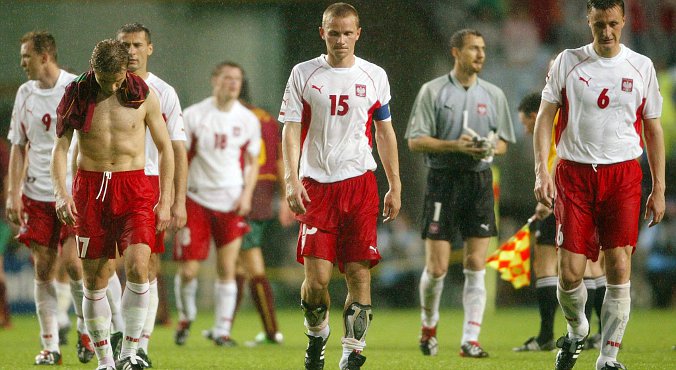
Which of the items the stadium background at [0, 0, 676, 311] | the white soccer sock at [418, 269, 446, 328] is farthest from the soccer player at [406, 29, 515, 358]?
the stadium background at [0, 0, 676, 311]

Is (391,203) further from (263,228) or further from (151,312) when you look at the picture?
(263,228)

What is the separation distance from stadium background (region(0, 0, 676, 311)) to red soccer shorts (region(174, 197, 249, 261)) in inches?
243

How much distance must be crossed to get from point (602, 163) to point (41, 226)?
4367 millimetres

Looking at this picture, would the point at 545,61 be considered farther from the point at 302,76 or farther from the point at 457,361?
the point at 302,76

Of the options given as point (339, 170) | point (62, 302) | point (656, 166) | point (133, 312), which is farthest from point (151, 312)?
point (656, 166)

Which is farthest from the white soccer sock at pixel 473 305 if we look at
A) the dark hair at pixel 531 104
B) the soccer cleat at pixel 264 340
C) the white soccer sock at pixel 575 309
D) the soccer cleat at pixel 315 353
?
the soccer cleat at pixel 264 340

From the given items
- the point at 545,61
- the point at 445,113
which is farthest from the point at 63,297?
the point at 545,61

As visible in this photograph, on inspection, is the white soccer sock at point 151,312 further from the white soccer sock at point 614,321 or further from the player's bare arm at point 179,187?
the white soccer sock at point 614,321

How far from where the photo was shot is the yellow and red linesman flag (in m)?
10.1

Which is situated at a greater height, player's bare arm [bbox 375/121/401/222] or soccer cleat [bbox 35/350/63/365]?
player's bare arm [bbox 375/121/401/222]

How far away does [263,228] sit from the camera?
456 inches

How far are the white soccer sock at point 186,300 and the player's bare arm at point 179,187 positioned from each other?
315 centimetres

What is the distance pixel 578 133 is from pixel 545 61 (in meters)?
11.0

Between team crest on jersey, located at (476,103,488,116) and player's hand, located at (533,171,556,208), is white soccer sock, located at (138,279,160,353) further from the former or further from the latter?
team crest on jersey, located at (476,103,488,116)
